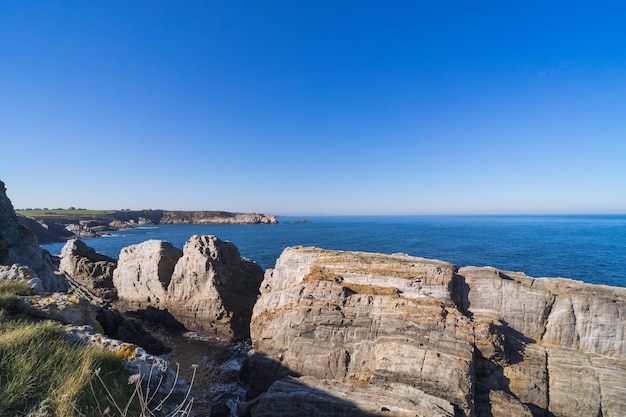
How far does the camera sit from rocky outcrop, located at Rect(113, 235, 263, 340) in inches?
1078

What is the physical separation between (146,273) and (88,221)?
457ft

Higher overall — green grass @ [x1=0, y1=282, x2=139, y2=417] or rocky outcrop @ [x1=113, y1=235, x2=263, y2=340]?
green grass @ [x1=0, y1=282, x2=139, y2=417]

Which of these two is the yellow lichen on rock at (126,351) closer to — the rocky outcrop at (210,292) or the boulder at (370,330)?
the boulder at (370,330)

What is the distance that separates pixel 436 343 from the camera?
14297 millimetres

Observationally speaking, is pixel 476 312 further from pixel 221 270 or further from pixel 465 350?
pixel 221 270

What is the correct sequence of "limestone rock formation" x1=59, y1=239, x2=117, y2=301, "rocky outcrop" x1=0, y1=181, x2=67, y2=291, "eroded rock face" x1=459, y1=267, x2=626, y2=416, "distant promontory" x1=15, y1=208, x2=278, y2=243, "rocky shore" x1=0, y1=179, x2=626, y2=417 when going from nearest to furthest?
"rocky shore" x1=0, y1=179, x2=626, y2=417 < "eroded rock face" x1=459, y1=267, x2=626, y2=416 < "rocky outcrop" x1=0, y1=181, x2=67, y2=291 < "limestone rock formation" x1=59, y1=239, x2=117, y2=301 < "distant promontory" x1=15, y1=208, x2=278, y2=243

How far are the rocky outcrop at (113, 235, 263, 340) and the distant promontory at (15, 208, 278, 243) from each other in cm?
3360

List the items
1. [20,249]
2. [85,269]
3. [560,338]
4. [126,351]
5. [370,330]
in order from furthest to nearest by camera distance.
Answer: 1. [85,269]
2. [20,249]
3. [370,330]
4. [560,338]
5. [126,351]

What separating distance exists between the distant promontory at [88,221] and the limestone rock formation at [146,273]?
31771 millimetres

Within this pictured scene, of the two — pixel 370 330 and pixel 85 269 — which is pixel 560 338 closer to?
pixel 370 330

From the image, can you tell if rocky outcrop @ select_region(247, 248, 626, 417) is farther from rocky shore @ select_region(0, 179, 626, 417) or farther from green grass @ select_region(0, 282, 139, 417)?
green grass @ select_region(0, 282, 139, 417)

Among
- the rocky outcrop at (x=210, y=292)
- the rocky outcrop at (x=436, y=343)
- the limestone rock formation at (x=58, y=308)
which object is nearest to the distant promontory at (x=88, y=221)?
the rocky outcrop at (x=210, y=292)

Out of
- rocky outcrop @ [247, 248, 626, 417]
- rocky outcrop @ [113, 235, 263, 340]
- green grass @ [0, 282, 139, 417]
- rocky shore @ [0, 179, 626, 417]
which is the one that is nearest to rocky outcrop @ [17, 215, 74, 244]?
rocky outcrop @ [113, 235, 263, 340]

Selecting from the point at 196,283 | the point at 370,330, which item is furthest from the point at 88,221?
the point at 370,330
